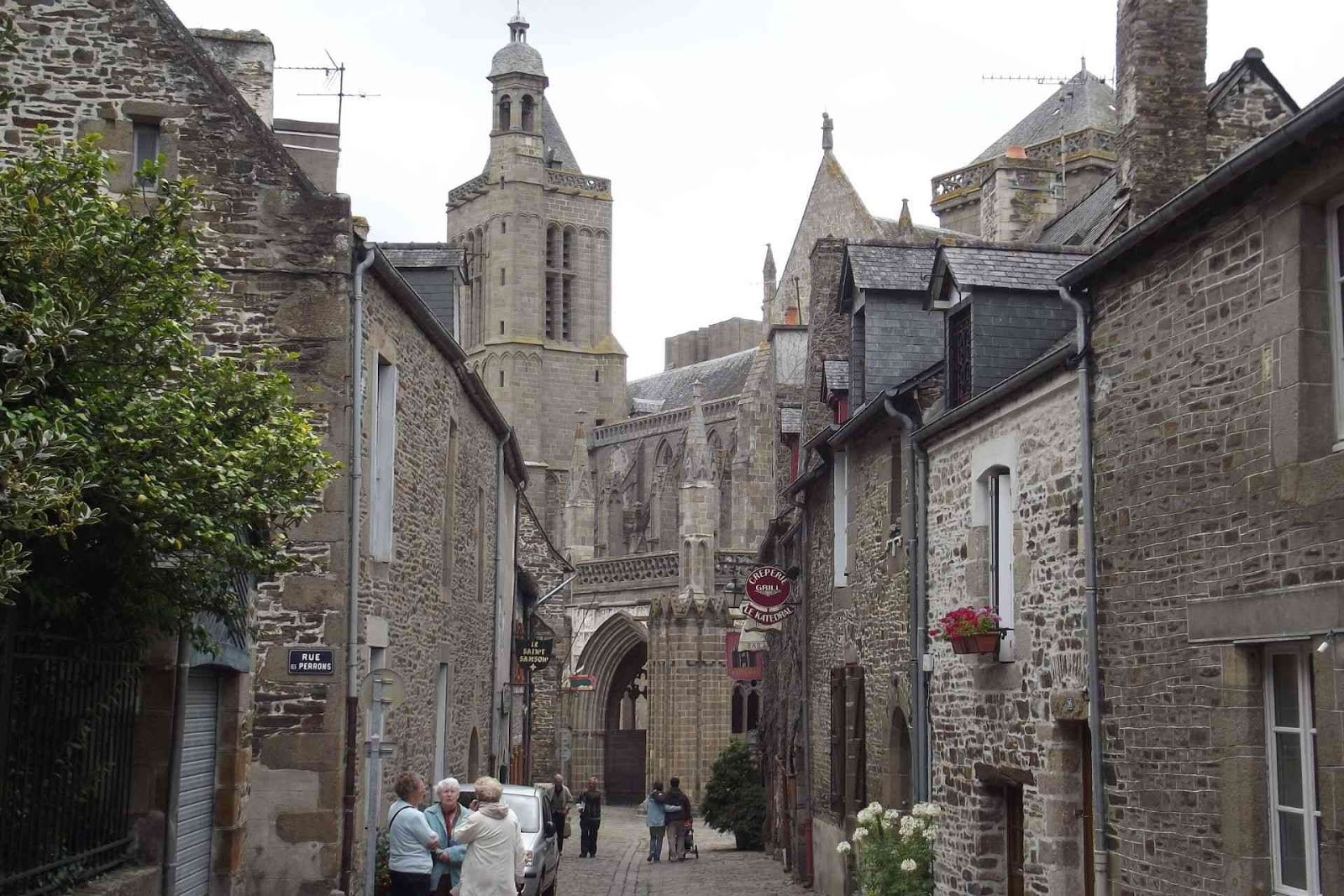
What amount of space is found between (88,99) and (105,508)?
6.21 m

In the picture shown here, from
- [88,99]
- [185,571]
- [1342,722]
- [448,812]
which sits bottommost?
[448,812]

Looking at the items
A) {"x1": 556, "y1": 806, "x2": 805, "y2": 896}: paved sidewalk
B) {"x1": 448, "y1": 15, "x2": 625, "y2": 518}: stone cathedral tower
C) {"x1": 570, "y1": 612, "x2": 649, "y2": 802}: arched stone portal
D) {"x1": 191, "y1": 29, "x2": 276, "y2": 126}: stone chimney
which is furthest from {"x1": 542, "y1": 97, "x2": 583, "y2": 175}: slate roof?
{"x1": 191, "y1": 29, "x2": 276, "y2": 126}: stone chimney

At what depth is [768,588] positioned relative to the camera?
21312 millimetres

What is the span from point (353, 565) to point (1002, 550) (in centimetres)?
479

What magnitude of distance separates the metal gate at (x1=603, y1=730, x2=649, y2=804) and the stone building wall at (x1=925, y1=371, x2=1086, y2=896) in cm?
3522

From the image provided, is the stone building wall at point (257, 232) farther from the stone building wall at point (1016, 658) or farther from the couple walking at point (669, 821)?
the couple walking at point (669, 821)

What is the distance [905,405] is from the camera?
47.2 feet

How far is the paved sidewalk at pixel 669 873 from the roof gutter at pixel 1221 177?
11.3 m

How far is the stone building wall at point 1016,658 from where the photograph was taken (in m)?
10.5

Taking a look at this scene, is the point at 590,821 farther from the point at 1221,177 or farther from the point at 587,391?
the point at 587,391

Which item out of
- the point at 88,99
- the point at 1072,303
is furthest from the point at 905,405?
the point at 88,99

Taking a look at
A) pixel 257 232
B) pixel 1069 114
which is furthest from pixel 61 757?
pixel 1069 114

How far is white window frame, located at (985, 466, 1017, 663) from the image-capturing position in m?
11.7

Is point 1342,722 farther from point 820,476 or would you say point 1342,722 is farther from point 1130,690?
point 820,476
